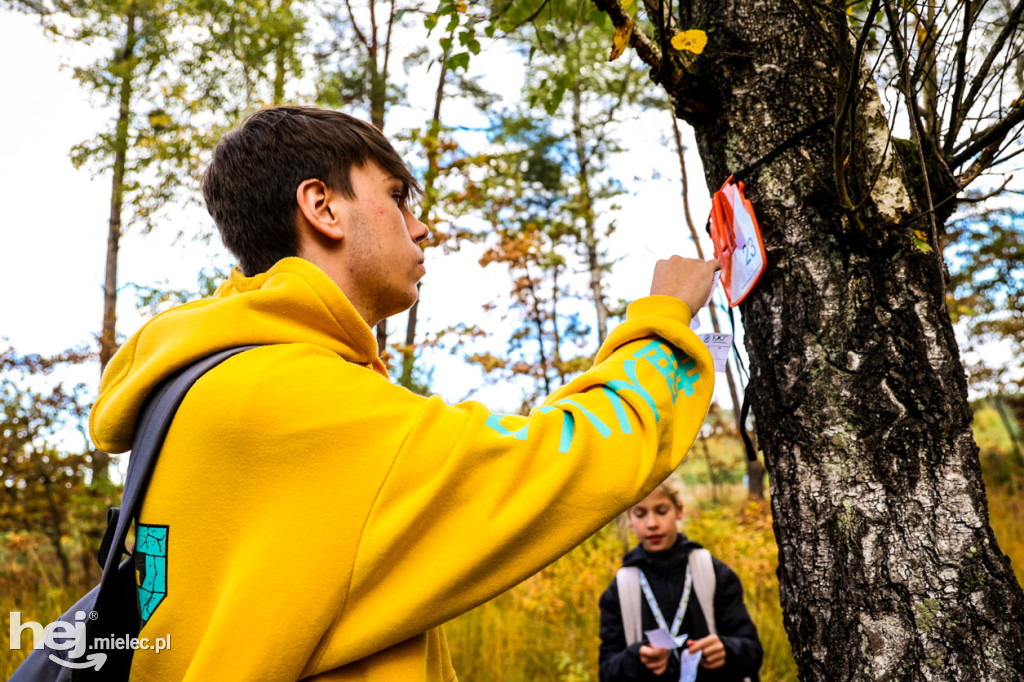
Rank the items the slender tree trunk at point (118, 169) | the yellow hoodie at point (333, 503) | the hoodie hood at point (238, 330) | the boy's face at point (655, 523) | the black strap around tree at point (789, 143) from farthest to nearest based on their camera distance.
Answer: the slender tree trunk at point (118, 169) < the boy's face at point (655, 523) < the black strap around tree at point (789, 143) < the hoodie hood at point (238, 330) < the yellow hoodie at point (333, 503)

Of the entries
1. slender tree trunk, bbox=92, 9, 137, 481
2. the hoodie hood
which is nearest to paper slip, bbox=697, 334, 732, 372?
the hoodie hood

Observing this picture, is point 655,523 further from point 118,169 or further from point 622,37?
point 118,169

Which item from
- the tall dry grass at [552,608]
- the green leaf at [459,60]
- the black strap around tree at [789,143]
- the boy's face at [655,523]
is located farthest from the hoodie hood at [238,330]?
the tall dry grass at [552,608]

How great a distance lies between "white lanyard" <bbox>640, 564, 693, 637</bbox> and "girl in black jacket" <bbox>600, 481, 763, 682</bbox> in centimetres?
2

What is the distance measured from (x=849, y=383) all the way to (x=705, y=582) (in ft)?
6.80

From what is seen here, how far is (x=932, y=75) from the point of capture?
5.26 feet

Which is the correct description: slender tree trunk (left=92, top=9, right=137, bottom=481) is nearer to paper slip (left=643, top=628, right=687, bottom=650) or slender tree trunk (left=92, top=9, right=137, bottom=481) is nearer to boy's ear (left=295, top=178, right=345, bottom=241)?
paper slip (left=643, top=628, right=687, bottom=650)

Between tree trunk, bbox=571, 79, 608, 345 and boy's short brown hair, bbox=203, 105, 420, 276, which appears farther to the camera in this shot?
tree trunk, bbox=571, 79, 608, 345

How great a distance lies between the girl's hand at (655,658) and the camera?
118 inches

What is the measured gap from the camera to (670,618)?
131 inches

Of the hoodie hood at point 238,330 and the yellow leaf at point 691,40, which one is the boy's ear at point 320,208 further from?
the yellow leaf at point 691,40

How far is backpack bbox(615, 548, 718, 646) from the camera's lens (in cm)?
328

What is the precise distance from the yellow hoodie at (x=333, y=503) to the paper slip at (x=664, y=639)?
208cm

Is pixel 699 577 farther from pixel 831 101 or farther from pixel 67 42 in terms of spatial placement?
pixel 67 42
